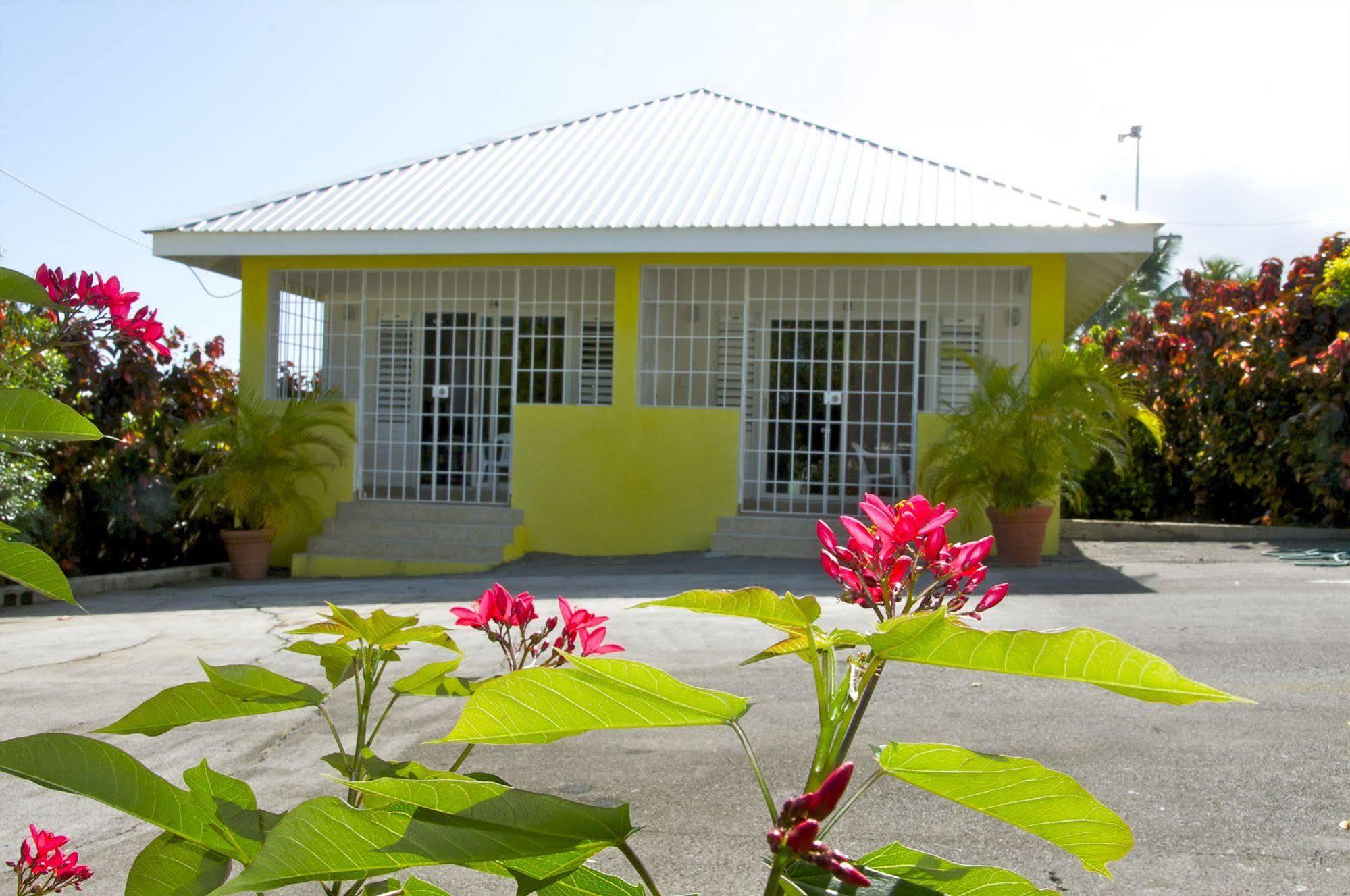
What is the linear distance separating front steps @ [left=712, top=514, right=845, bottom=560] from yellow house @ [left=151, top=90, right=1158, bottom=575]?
0.03 metres

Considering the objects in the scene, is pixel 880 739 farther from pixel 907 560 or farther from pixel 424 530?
pixel 424 530

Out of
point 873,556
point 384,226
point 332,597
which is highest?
point 384,226

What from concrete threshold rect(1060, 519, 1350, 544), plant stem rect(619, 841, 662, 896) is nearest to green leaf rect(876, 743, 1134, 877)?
plant stem rect(619, 841, 662, 896)

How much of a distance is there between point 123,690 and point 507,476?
855 centimetres

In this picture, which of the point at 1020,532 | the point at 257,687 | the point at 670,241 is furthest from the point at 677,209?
the point at 257,687

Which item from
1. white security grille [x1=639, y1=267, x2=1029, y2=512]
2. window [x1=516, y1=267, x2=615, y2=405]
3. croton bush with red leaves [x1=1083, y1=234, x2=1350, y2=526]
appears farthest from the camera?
window [x1=516, y1=267, x2=615, y2=405]

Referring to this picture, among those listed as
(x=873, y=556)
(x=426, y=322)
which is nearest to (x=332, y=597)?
(x=426, y=322)

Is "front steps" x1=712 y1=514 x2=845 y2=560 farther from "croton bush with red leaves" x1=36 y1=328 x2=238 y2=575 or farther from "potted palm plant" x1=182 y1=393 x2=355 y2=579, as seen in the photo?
"croton bush with red leaves" x1=36 y1=328 x2=238 y2=575

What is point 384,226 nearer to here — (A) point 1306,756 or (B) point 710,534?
(B) point 710,534

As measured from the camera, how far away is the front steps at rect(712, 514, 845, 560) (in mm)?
11211

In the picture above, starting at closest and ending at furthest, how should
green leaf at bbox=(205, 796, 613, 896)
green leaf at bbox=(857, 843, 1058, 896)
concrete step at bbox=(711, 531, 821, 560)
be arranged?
green leaf at bbox=(205, 796, 613, 896) → green leaf at bbox=(857, 843, 1058, 896) → concrete step at bbox=(711, 531, 821, 560)

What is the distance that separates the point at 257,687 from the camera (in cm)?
118

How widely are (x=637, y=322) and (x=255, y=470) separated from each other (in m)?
4.02

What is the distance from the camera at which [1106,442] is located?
36.4 ft
